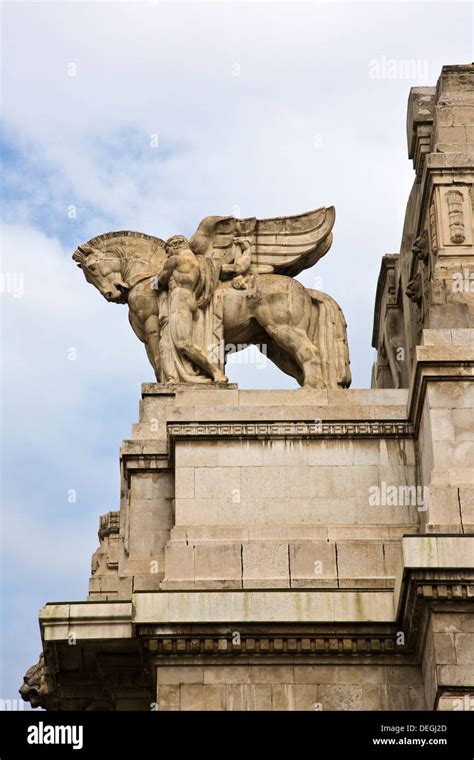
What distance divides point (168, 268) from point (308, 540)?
671 centimetres

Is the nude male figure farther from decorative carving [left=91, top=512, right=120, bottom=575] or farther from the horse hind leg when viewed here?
decorative carving [left=91, top=512, right=120, bottom=575]

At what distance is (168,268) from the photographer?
34.3 meters

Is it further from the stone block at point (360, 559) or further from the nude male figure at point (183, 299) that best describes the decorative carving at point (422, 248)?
the stone block at point (360, 559)

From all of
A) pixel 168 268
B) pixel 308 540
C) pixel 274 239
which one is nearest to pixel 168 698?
pixel 308 540

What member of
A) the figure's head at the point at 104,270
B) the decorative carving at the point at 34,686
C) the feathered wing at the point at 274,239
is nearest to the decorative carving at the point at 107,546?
the decorative carving at the point at 34,686

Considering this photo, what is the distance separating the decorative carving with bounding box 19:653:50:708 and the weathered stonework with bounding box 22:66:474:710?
5cm

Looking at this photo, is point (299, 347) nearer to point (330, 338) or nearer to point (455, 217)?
point (330, 338)

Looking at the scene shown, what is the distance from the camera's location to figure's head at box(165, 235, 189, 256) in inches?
1362

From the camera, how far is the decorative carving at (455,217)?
32312 mm

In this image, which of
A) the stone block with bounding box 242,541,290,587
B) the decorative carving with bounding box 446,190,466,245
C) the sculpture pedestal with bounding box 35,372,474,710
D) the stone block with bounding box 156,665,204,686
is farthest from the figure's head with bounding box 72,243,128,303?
the stone block with bounding box 156,665,204,686

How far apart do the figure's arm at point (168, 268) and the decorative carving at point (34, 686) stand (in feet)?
24.4
